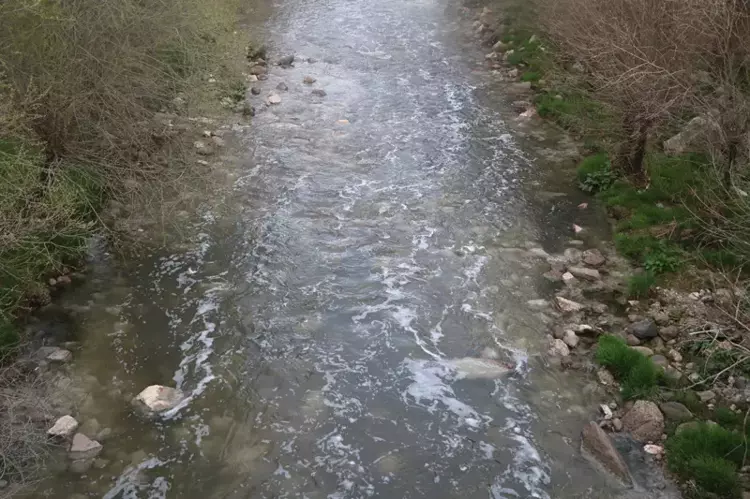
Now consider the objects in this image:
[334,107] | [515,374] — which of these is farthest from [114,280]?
[334,107]

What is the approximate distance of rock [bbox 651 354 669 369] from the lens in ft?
26.9

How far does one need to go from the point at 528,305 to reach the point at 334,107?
8172 millimetres

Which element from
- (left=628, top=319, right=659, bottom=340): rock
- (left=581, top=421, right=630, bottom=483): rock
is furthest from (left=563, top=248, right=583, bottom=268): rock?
(left=581, top=421, right=630, bottom=483): rock

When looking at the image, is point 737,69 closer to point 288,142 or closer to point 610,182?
point 610,182

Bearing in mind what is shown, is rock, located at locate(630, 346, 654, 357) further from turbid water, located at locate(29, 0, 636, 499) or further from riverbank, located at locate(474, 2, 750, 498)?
turbid water, located at locate(29, 0, 636, 499)

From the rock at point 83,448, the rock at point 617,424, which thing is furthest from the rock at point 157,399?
the rock at point 617,424

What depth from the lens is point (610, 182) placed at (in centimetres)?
1220

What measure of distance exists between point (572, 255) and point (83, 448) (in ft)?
24.1

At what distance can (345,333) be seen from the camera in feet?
29.0

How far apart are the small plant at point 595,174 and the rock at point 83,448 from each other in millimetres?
9176

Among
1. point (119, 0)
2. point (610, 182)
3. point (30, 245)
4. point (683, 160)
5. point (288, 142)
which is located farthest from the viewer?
point (288, 142)

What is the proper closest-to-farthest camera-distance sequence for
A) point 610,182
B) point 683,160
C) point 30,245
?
point 30,245 < point 683,160 < point 610,182

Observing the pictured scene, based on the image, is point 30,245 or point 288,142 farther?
point 288,142

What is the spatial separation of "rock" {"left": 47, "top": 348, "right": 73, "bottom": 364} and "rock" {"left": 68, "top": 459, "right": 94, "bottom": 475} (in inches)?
64.9
